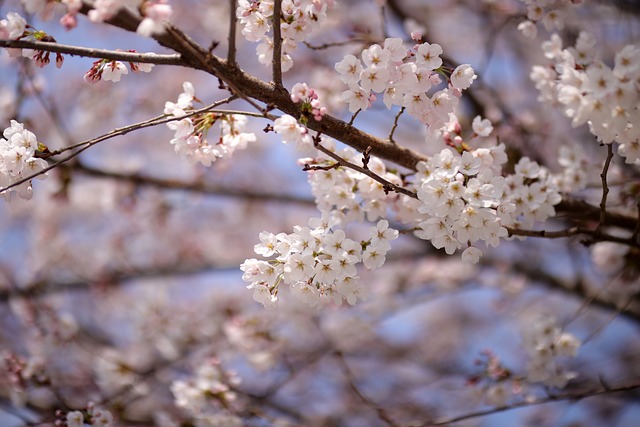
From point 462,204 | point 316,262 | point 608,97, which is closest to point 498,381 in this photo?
point 462,204

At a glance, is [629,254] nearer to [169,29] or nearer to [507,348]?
[169,29]

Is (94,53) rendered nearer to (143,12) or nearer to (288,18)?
(143,12)

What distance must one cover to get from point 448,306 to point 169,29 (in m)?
8.33

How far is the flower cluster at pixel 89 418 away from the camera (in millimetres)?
2471

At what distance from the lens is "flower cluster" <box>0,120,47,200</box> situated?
189 cm

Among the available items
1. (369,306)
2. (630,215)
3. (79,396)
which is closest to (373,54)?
(630,215)

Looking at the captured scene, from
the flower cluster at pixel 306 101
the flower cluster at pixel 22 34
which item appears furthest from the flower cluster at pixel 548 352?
the flower cluster at pixel 22 34

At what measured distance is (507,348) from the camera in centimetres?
840

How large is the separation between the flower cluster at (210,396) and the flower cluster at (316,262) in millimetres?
1356

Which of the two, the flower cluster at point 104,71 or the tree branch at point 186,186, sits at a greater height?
the tree branch at point 186,186

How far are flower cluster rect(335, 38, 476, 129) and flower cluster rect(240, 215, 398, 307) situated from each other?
466mm

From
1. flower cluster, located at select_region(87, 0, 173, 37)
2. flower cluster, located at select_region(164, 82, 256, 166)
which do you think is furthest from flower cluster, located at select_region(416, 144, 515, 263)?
flower cluster, located at select_region(87, 0, 173, 37)

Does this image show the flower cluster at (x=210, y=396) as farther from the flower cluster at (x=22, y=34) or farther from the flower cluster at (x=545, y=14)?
the flower cluster at (x=545, y=14)

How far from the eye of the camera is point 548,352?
2.70 m
